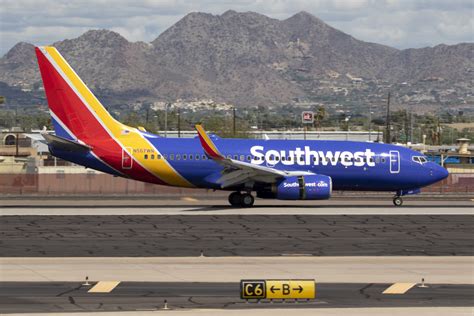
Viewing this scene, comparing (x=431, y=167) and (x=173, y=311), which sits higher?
(x=431, y=167)

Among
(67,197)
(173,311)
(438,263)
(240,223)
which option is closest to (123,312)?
(173,311)

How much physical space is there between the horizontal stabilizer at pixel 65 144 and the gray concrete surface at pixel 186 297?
22.2 meters

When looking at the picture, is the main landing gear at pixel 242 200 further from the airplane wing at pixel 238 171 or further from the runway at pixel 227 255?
the runway at pixel 227 255

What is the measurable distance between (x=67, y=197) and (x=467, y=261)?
1375 inches

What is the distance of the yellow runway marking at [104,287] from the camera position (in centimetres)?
2563

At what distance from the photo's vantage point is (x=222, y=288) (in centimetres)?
2625

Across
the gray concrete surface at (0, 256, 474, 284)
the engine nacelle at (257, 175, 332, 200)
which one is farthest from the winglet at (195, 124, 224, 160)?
the gray concrete surface at (0, 256, 474, 284)

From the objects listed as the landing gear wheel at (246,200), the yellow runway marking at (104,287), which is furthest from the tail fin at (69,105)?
the yellow runway marking at (104,287)

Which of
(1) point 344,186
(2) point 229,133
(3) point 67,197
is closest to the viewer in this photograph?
(1) point 344,186

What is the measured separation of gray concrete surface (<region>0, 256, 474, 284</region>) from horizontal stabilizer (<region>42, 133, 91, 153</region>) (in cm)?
1751

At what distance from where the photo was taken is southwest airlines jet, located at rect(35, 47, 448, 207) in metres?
49.1

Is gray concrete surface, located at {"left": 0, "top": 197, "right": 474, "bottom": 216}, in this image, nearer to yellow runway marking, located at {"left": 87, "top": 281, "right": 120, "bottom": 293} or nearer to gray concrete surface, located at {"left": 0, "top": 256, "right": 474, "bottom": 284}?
gray concrete surface, located at {"left": 0, "top": 256, "right": 474, "bottom": 284}

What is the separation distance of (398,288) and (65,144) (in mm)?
26045

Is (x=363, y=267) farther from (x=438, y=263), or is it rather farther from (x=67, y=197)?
(x=67, y=197)
